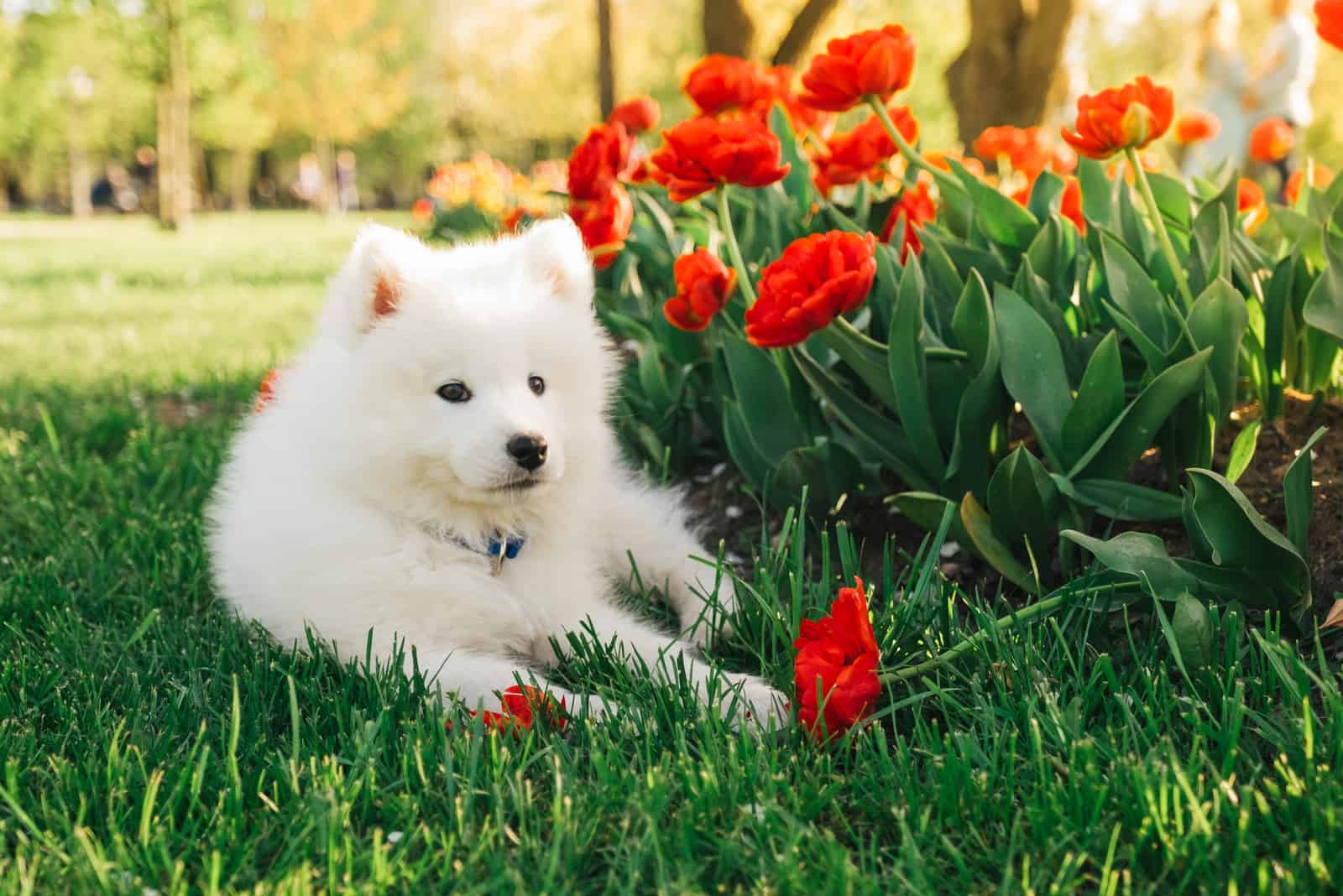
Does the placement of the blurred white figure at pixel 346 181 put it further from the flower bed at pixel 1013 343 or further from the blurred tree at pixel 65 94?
the flower bed at pixel 1013 343

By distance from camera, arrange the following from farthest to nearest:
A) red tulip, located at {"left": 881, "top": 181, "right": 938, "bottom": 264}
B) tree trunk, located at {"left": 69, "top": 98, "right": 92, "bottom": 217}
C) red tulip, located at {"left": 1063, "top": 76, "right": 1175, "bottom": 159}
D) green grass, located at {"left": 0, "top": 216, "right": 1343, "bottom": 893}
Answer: tree trunk, located at {"left": 69, "top": 98, "right": 92, "bottom": 217}, red tulip, located at {"left": 881, "top": 181, "right": 938, "bottom": 264}, red tulip, located at {"left": 1063, "top": 76, "right": 1175, "bottom": 159}, green grass, located at {"left": 0, "top": 216, "right": 1343, "bottom": 893}

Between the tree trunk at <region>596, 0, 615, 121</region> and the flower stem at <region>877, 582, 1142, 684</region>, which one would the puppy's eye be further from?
the tree trunk at <region>596, 0, 615, 121</region>

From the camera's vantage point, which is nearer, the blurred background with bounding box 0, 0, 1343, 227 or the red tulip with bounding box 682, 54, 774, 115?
the red tulip with bounding box 682, 54, 774, 115

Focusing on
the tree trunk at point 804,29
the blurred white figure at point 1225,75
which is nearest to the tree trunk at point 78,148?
the tree trunk at point 804,29

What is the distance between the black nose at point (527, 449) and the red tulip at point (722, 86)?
5.87 ft

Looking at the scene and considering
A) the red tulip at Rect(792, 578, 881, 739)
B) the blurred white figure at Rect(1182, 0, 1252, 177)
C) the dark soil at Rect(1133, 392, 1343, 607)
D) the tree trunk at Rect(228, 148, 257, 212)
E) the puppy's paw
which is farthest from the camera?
the tree trunk at Rect(228, 148, 257, 212)

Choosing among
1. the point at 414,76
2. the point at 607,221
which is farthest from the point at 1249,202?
the point at 414,76

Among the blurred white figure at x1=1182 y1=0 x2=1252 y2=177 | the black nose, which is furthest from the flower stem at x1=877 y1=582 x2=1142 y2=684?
the blurred white figure at x1=1182 y1=0 x2=1252 y2=177

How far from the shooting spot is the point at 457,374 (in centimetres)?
222

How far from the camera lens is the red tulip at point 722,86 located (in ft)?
11.8

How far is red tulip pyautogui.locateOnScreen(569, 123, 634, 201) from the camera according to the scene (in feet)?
11.1

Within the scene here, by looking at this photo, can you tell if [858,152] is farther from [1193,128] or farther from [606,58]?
[606,58]

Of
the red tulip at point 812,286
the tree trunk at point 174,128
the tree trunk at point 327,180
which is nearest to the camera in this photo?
the red tulip at point 812,286

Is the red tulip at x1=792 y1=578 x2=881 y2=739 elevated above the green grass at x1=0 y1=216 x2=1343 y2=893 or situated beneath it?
elevated above
